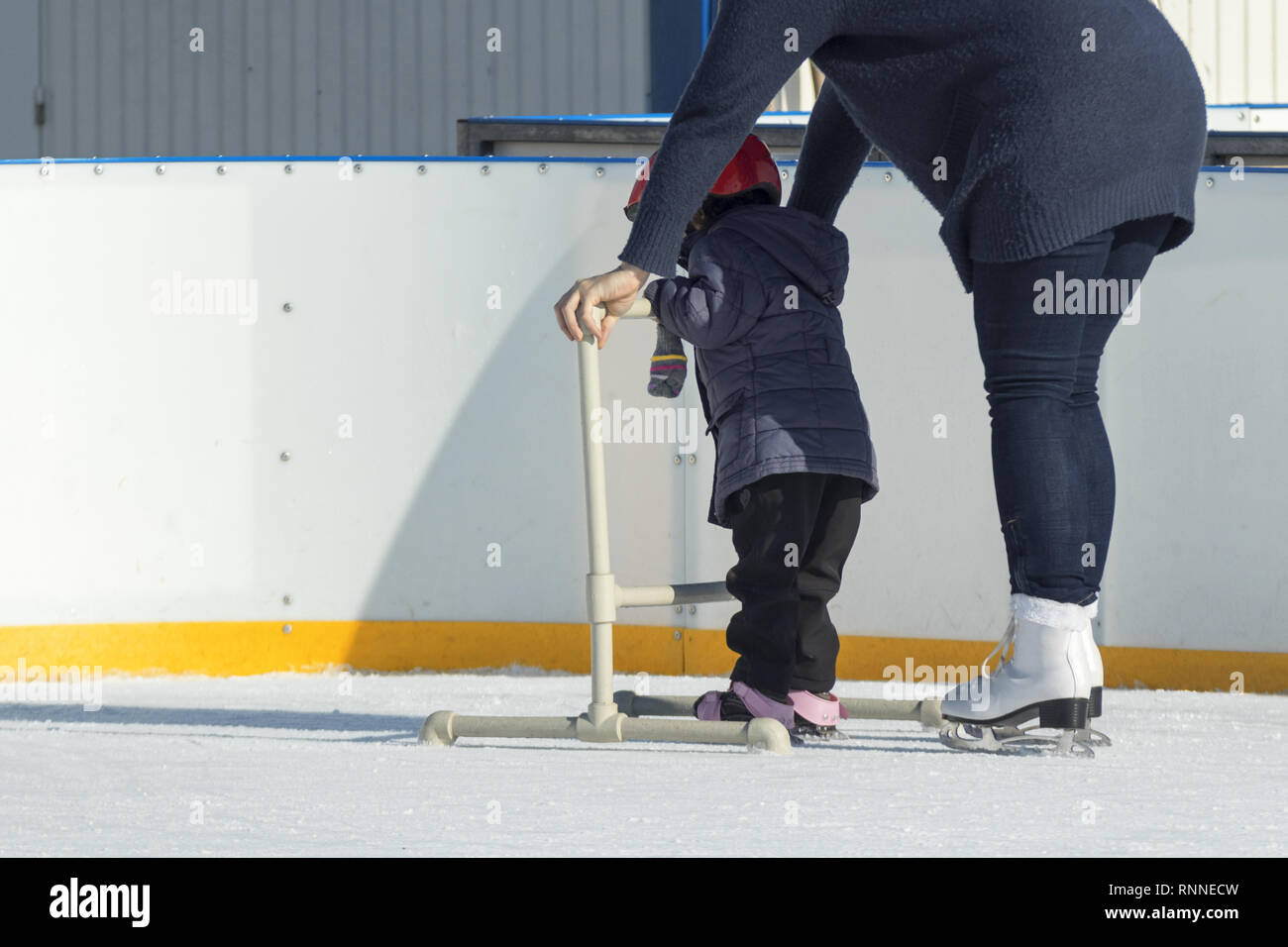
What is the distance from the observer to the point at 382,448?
3188 mm

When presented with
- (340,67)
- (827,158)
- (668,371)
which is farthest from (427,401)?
(340,67)

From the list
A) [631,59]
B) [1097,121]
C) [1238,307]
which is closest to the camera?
[1097,121]

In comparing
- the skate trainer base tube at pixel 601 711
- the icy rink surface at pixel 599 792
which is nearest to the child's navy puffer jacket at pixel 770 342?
the skate trainer base tube at pixel 601 711

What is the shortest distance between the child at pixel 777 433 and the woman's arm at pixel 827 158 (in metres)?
0.05

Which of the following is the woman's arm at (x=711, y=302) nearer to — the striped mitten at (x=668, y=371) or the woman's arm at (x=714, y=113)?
the striped mitten at (x=668, y=371)

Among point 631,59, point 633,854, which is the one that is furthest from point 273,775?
point 631,59

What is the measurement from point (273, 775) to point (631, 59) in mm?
5473

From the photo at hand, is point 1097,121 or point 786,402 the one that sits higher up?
point 1097,121

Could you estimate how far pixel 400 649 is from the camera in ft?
10.4

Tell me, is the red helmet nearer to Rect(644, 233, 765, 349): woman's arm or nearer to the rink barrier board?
Rect(644, 233, 765, 349): woman's arm

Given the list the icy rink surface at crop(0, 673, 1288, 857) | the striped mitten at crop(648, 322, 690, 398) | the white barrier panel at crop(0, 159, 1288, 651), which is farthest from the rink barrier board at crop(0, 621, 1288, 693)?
the striped mitten at crop(648, 322, 690, 398)

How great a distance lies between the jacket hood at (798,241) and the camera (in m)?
2.13

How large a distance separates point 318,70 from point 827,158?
17.2 feet

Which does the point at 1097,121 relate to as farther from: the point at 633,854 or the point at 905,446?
the point at 905,446
